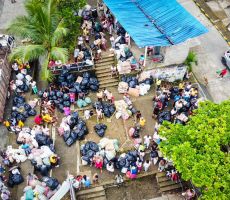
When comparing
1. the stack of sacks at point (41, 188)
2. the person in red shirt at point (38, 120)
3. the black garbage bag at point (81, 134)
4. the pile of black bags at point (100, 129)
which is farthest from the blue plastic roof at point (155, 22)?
the stack of sacks at point (41, 188)

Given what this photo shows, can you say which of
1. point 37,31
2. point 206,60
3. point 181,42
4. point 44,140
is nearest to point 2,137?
point 44,140

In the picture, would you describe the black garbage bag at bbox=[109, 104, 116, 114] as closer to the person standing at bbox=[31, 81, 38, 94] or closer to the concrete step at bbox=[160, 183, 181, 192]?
the person standing at bbox=[31, 81, 38, 94]

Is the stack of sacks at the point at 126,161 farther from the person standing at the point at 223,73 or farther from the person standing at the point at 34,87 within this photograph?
the person standing at the point at 223,73

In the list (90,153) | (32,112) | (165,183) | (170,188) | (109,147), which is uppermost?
(32,112)

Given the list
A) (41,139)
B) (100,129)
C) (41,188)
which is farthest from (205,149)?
(41,139)

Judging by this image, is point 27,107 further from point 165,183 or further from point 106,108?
point 165,183

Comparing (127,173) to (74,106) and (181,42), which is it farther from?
(181,42)

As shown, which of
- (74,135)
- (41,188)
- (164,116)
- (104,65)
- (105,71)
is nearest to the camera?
(41,188)
